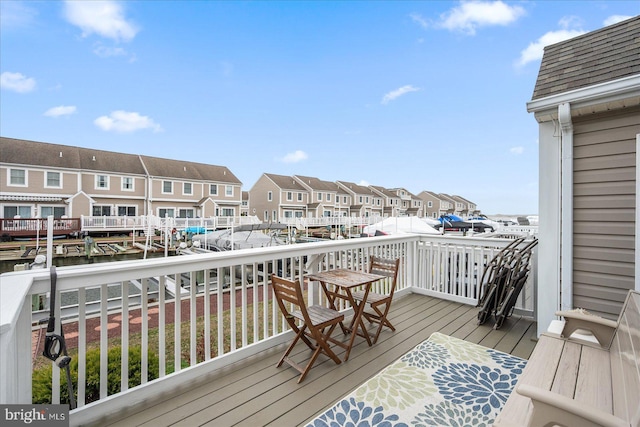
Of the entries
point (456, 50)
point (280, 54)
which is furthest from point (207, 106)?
point (456, 50)

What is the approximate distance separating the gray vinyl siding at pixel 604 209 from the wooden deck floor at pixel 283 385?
36.6 inches

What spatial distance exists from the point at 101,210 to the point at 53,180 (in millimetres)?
3557

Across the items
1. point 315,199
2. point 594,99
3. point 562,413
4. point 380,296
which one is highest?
point 315,199

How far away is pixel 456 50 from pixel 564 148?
9.65m

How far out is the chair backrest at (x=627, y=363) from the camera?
1.06 m

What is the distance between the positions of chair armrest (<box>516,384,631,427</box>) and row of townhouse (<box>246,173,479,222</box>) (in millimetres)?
26811

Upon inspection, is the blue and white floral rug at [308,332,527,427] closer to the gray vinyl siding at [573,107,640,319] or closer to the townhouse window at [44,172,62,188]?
the gray vinyl siding at [573,107,640,319]

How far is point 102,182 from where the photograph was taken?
75.3ft

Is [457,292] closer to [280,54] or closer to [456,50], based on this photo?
[456,50]

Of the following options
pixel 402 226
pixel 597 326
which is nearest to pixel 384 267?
pixel 597 326

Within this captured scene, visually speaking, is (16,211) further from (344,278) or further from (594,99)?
(594,99)

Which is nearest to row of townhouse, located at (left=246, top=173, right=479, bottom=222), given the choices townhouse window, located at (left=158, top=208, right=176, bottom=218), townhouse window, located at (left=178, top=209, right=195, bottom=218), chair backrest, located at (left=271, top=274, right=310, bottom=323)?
townhouse window, located at (left=178, top=209, right=195, bottom=218)

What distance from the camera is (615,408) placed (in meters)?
1.27

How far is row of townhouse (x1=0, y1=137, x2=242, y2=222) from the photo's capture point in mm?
19781
